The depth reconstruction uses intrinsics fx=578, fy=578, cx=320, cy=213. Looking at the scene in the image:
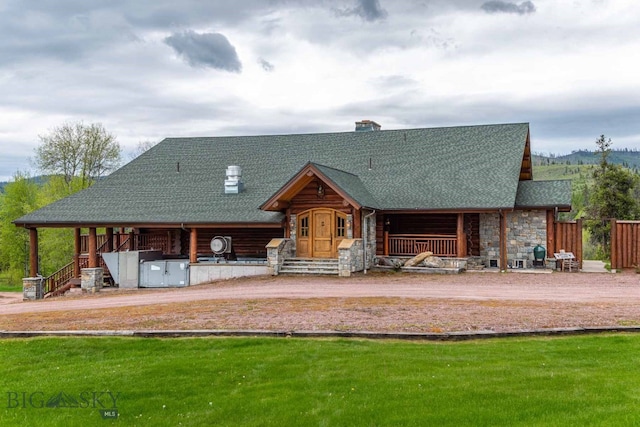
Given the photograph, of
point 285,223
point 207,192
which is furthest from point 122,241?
point 285,223

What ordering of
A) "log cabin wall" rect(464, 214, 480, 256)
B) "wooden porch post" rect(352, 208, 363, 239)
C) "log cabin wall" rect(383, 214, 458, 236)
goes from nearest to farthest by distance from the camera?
1. "wooden porch post" rect(352, 208, 363, 239)
2. "log cabin wall" rect(464, 214, 480, 256)
3. "log cabin wall" rect(383, 214, 458, 236)

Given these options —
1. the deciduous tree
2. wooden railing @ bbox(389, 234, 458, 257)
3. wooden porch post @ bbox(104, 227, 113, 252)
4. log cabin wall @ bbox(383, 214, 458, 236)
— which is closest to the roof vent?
wooden porch post @ bbox(104, 227, 113, 252)

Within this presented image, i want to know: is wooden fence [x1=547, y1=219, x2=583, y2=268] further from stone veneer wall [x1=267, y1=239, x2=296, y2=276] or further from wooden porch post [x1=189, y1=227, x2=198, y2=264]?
wooden porch post [x1=189, y1=227, x2=198, y2=264]

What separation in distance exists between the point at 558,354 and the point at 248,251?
57.9 ft

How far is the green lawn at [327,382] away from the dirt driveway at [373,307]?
1.19 m

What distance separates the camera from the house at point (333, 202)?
21.0 meters

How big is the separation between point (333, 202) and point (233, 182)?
16.8 feet

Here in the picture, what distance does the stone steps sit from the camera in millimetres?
20172

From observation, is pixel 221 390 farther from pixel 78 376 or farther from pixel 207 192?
pixel 207 192

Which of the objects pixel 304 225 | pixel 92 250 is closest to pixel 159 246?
pixel 92 250

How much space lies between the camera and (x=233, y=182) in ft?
79.0

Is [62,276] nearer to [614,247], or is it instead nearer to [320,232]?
[320,232]

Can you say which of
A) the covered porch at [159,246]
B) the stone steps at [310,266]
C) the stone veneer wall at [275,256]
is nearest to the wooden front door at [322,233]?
the stone steps at [310,266]

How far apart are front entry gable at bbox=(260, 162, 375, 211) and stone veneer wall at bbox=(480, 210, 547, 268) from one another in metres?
4.60
